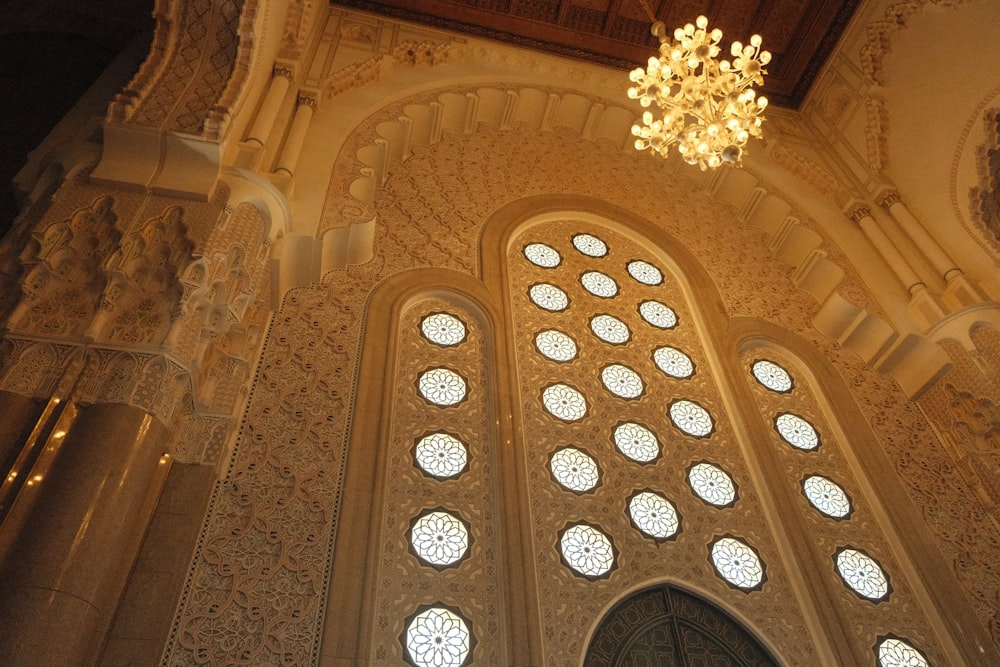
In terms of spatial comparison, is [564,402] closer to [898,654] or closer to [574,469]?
[574,469]

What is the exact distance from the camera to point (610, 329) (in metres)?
5.11

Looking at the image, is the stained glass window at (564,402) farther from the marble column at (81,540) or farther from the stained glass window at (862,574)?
the marble column at (81,540)

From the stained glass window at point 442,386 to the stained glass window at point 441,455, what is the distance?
0.27 metres

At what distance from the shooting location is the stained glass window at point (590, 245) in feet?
18.9

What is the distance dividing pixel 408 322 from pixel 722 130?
236 centimetres

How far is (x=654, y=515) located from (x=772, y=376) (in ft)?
6.21

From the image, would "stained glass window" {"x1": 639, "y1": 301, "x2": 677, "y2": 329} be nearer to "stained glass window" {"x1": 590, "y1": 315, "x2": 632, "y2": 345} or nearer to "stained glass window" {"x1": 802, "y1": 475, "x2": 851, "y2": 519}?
"stained glass window" {"x1": 590, "y1": 315, "x2": 632, "y2": 345}

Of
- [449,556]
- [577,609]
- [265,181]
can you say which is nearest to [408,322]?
→ [265,181]

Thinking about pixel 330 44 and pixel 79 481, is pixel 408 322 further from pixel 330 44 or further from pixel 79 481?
pixel 330 44

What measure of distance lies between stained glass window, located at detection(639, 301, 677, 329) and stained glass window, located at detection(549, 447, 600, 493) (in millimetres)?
1590

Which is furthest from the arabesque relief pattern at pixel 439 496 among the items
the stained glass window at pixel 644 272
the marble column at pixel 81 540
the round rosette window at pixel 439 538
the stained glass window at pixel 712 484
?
the stained glass window at pixel 644 272

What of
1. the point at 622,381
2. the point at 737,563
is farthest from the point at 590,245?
the point at 737,563

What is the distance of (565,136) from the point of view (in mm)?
6711

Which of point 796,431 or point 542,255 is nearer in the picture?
point 796,431
